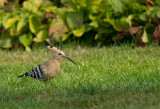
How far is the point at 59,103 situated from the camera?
434 centimetres

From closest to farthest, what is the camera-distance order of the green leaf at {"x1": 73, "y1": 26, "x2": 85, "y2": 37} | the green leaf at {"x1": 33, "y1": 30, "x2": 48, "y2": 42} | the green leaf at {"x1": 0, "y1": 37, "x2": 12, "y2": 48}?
the green leaf at {"x1": 73, "y1": 26, "x2": 85, "y2": 37}, the green leaf at {"x1": 33, "y1": 30, "x2": 48, "y2": 42}, the green leaf at {"x1": 0, "y1": 37, "x2": 12, "y2": 48}

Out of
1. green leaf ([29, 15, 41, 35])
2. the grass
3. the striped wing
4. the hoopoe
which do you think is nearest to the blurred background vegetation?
green leaf ([29, 15, 41, 35])

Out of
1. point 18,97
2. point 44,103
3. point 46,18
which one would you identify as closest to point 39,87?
point 18,97

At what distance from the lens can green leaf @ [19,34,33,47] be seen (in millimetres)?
9177

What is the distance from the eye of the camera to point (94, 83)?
5141mm

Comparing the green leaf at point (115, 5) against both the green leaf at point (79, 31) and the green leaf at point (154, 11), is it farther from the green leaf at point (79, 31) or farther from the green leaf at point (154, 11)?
the green leaf at point (79, 31)

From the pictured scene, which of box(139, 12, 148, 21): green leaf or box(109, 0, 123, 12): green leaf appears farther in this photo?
box(109, 0, 123, 12): green leaf

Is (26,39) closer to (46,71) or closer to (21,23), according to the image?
(21,23)

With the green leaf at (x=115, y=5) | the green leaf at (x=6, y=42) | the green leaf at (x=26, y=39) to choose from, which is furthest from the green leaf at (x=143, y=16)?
the green leaf at (x=6, y=42)

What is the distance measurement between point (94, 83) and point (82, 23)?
3.64m

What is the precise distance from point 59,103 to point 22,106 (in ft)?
1.56

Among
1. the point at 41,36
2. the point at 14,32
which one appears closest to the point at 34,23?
the point at 41,36

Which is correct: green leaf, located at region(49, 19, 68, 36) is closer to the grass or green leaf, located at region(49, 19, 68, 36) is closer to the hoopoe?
the grass

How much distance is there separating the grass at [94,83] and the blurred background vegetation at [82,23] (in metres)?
0.67
